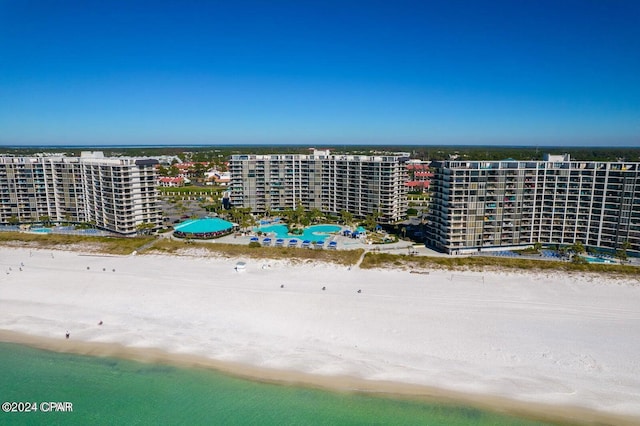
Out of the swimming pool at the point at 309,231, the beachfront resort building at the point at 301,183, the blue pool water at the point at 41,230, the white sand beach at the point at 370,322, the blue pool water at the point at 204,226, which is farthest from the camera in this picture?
the beachfront resort building at the point at 301,183

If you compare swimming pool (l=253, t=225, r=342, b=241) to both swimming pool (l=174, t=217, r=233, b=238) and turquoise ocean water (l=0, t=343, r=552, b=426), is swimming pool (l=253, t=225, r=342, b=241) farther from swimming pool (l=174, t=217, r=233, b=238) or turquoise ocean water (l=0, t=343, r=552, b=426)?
turquoise ocean water (l=0, t=343, r=552, b=426)

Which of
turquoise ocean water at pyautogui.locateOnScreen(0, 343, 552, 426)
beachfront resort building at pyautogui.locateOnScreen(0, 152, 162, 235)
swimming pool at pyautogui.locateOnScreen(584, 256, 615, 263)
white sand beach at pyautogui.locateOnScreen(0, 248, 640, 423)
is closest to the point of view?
turquoise ocean water at pyautogui.locateOnScreen(0, 343, 552, 426)

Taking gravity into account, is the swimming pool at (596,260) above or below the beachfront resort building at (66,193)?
below

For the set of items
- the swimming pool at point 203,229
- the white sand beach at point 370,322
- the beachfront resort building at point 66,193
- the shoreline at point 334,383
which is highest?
the beachfront resort building at point 66,193

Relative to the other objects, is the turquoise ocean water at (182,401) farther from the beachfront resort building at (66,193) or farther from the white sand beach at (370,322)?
the beachfront resort building at (66,193)

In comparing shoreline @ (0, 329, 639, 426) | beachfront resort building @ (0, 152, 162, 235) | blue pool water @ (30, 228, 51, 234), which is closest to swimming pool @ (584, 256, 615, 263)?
shoreline @ (0, 329, 639, 426)

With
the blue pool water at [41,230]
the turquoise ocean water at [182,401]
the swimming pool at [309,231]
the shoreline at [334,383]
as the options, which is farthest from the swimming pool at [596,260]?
the blue pool water at [41,230]

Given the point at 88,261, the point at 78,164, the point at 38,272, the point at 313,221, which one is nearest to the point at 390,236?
the point at 313,221
